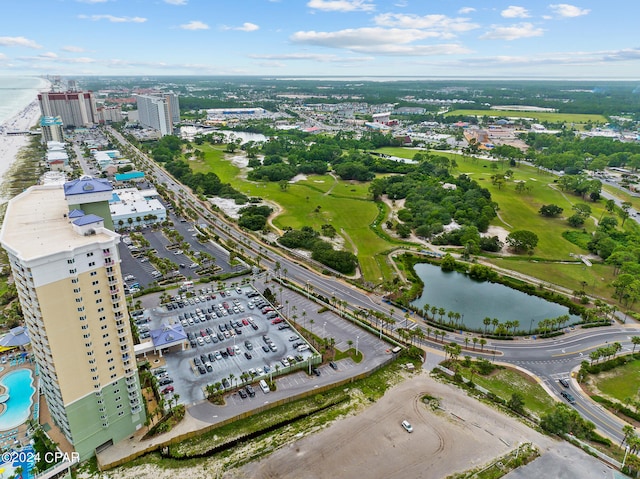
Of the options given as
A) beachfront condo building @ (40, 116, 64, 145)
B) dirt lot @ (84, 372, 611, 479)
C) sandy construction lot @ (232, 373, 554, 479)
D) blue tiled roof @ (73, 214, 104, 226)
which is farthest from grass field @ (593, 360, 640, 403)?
beachfront condo building @ (40, 116, 64, 145)

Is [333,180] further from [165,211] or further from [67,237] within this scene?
[67,237]

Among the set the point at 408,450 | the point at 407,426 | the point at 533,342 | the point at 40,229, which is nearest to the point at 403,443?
the point at 408,450

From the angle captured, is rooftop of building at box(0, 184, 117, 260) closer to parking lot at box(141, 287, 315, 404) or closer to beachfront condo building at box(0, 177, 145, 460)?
beachfront condo building at box(0, 177, 145, 460)

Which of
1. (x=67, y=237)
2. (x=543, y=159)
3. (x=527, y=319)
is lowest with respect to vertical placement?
(x=527, y=319)

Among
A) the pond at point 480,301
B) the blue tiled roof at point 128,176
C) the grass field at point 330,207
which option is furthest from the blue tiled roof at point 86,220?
the blue tiled roof at point 128,176

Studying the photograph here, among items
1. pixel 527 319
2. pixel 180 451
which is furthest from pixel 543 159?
pixel 180 451

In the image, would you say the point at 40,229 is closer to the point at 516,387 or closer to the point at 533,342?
the point at 516,387
